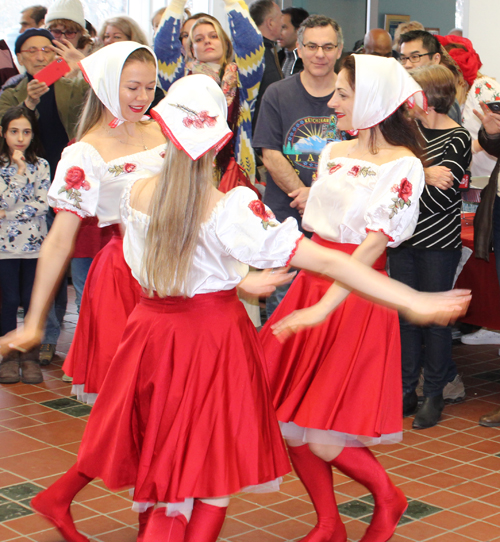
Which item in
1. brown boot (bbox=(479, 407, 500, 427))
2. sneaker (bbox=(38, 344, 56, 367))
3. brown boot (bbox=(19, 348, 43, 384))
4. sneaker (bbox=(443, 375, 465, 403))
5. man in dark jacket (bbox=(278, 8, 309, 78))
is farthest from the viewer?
man in dark jacket (bbox=(278, 8, 309, 78))

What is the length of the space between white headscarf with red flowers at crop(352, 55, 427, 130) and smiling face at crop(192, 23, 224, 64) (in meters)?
2.14

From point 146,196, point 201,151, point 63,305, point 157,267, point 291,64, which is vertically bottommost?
point 63,305

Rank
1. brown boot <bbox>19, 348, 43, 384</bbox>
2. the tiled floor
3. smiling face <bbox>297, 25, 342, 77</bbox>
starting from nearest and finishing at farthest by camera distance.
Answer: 1. the tiled floor
2. smiling face <bbox>297, 25, 342, 77</bbox>
3. brown boot <bbox>19, 348, 43, 384</bbox>

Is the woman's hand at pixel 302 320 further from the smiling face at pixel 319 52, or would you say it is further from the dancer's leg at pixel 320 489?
the smiling face at pixel 319 52

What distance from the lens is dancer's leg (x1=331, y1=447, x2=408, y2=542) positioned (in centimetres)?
249

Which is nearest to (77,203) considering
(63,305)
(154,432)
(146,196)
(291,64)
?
(146,196)

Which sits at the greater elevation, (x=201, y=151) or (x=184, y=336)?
(x=201, y=151)

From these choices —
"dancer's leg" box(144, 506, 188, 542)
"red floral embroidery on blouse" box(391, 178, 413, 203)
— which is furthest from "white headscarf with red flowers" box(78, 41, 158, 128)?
"dancer's leg" box(144, 506, 188, 542)

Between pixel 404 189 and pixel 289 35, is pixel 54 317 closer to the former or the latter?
pixel 404 189

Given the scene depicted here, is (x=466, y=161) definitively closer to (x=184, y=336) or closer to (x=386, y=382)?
(x=386, y=382)

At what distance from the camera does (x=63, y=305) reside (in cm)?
518

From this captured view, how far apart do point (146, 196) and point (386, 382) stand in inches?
40.2

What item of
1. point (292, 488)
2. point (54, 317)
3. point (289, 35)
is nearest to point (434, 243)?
point (292, 488)

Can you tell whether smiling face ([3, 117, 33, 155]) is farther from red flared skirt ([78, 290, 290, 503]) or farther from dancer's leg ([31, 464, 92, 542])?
red flared skirt ([78, 290, 290, 503])
